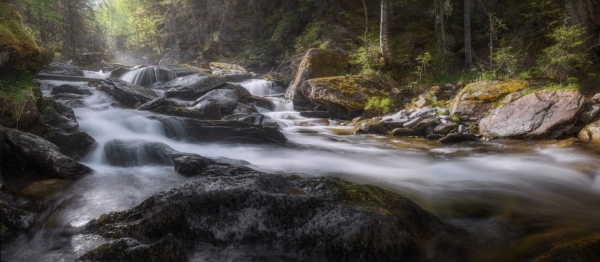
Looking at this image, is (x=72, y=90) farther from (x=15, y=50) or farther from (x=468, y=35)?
(x=468, y=35)

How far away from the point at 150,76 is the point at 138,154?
41.6 feet

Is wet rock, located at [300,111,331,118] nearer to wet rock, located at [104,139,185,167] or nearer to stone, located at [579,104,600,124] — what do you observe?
wet rock, located at [104,139,185,167]

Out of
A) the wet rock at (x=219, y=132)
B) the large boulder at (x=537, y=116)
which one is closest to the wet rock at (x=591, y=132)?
the large boulder at (x=537, y=116)

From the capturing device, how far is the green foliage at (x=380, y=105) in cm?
1190

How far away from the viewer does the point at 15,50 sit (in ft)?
24.2

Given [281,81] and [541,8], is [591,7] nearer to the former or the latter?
[541,8]

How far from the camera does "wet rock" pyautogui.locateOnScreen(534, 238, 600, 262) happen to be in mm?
2734

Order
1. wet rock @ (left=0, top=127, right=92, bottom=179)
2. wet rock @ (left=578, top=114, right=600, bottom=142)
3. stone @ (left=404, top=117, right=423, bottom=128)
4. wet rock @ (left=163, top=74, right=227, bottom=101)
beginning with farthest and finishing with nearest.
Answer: wet rock @ (left=163, top=74, right=227, bottom=101), stone @ (left=404, top=117, right=423, bottom=128), wet rock @ (left=578, top=114, right=600, bottom=142), wet rock @ (left=0, top=127, right=92, bottom=179)

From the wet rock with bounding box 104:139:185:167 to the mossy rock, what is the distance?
2.85 meters

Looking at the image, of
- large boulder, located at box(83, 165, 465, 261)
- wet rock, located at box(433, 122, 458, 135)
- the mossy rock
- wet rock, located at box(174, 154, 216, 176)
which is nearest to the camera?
large boulder, located at box(83, 165, 465, 261)

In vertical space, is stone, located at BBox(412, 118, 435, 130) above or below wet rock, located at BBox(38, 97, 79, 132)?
below

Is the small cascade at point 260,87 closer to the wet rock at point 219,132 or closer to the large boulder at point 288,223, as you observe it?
the wet rock at point 219,132

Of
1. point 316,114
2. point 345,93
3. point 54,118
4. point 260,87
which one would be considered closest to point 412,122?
point 345,93

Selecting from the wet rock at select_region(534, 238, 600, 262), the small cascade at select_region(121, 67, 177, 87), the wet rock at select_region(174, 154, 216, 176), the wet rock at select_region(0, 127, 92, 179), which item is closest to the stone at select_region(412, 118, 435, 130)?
the wet rock at select_region(174, 154, 216, 176)
